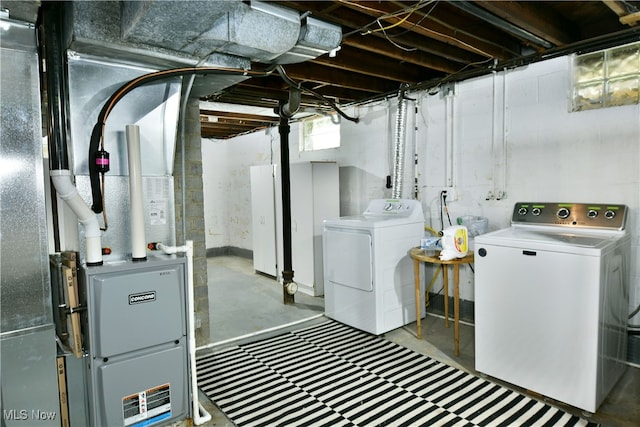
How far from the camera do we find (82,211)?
1.96m

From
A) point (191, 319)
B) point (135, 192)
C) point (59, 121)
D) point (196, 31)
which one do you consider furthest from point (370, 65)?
point (191, 319)

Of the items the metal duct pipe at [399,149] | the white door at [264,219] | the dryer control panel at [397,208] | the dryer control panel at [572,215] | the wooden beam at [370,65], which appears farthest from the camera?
the white door at [264,219]

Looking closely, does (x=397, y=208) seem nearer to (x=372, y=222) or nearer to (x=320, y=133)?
(x=372, y=222)

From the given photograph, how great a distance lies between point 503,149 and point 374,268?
1.55m

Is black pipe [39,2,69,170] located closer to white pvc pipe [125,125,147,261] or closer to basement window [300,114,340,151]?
white pvc pipe [125,125,147,261]

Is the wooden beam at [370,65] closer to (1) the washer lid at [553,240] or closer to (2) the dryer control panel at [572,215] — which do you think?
(2) the dryer control panel at [572,215]

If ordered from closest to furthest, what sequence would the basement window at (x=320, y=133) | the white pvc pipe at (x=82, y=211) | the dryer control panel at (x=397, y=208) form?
the white pvc pipe at (x=82, y=211), the dryer control panel at (x=397, y=208), the basement window at (x=320, y=133)

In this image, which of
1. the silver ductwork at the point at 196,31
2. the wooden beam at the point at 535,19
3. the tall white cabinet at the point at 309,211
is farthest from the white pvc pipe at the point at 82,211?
the tall white cabinet at the point at 309,211

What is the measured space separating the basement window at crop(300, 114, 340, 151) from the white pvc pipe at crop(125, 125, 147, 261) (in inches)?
130

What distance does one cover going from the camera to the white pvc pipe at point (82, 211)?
190 centimetres

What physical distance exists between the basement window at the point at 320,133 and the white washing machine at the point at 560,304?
3.00 meters

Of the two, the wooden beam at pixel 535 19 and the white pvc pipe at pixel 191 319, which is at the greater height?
the wooden beam at pixel 535 19

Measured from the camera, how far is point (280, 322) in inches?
158

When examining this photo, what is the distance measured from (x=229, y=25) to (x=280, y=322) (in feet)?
9.52
